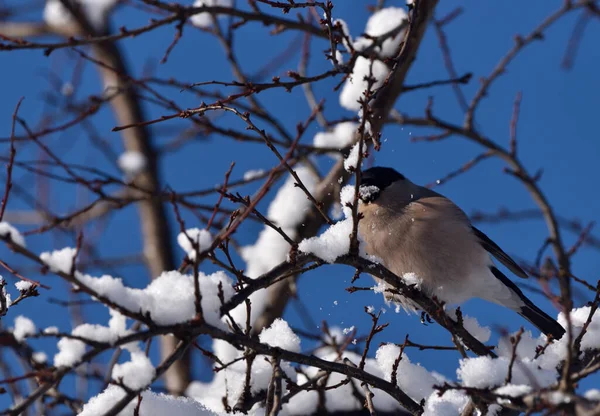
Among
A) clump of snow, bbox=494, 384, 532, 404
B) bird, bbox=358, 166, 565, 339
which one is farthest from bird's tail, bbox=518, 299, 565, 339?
clump of snow, bbox=494, 384, 532, 404

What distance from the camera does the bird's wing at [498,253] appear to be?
135 inches

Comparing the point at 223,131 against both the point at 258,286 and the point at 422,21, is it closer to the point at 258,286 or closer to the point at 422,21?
the point at 422,21

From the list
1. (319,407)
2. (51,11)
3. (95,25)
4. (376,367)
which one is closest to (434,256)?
(376,367)

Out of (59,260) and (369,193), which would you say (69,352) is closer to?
(59,260)

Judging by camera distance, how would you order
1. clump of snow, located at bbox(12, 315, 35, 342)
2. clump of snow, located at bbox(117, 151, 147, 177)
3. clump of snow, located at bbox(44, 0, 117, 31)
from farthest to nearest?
1. clump of snow, located at bbox(44, 0, 117, 31)
2. clump of snow, located at bbox(117, 151, 147, 177)
3. clump of snow, located at bbox(12, 315, 35, 342)

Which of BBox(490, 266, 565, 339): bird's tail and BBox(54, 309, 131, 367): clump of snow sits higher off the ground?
Result: BBox(490, 266, 565, 339): bird's tail

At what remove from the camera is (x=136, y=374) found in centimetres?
154

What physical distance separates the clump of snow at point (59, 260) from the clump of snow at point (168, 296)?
4 centimetres

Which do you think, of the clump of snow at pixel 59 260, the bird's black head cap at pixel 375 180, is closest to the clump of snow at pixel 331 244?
the clump of snow at pixel 59 260

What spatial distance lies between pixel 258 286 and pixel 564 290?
4.45 ft

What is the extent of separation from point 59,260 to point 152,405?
3.06 ft

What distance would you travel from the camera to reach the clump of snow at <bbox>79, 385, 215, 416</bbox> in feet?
6.72

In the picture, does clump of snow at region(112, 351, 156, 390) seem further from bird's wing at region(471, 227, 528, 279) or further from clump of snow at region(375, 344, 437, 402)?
bird's wing at region(471, 227, 528, 279)

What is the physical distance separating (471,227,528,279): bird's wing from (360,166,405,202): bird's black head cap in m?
0.53
